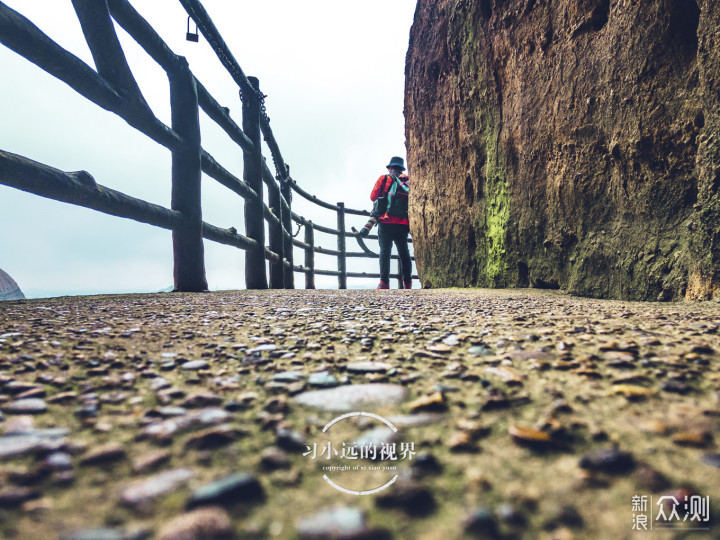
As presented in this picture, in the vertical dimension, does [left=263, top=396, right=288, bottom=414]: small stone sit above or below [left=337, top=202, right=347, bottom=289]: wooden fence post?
below

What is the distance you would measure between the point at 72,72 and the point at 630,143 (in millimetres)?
3962

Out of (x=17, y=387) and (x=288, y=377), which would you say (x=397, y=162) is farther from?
(x=17, y=387)

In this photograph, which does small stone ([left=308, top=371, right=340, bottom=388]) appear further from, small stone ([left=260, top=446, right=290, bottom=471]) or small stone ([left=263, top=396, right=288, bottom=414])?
small stone ([left=260, top=446, right=290, bottom=471])

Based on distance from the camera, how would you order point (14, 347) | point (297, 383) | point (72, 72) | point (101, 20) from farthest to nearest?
point (101, 20), point (72, 72), point (14, 347), point (297, 383)

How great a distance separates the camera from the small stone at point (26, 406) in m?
0.84

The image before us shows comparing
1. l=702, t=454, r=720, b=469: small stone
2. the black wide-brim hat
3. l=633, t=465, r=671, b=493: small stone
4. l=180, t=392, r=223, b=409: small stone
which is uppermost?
the black wide-brim hat

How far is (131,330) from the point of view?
5.39 ft

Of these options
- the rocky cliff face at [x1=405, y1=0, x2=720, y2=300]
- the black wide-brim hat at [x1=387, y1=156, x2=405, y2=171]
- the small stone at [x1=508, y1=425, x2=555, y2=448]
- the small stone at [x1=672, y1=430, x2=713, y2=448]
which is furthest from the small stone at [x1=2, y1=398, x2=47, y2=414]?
the black wide-brim hat at [x1=387, y1=156, x2=405, y2=171]

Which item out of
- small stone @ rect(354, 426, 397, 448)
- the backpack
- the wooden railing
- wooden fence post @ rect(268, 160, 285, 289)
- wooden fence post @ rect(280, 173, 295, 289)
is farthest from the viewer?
wooden fence post @ rect(280, 173, 295, 289)

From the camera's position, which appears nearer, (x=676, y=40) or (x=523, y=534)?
(x=523, y=534)

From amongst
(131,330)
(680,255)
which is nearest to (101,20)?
(131,330)

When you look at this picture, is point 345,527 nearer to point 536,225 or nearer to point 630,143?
point 630,143

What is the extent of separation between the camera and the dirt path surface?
53 centimetres

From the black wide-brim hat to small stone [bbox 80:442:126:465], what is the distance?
740 cm
